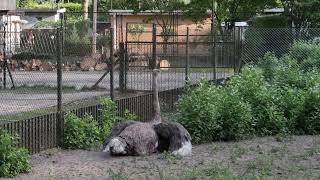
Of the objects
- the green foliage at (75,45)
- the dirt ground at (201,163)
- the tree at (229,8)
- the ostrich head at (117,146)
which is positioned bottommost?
the dirt ground at (201,163)

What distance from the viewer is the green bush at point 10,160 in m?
8.09

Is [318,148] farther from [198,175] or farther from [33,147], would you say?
[33,147]

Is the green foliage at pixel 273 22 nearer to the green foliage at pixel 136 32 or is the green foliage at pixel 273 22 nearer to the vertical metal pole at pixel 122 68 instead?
the green foliage at pixel 136 32

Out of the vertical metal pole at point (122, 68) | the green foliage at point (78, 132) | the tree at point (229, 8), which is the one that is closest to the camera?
the green foliage at point (78, 132)

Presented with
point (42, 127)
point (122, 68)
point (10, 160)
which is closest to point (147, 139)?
point (42, 127)

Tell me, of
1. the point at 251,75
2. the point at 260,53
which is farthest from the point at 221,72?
the point at 251,75

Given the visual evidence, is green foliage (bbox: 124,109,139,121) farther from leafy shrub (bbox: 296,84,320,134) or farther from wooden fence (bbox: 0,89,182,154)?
Result: leafy shrub (bbox: 296,84,320,134)

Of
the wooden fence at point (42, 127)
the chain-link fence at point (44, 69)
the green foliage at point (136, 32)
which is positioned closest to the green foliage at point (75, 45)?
the chain-link fence at point (44, 69)

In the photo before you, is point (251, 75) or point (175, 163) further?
point (251, 75)

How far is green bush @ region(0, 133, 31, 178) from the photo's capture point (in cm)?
809

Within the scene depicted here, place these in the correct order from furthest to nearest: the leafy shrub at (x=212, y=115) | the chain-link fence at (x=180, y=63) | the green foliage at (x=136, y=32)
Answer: the green foliage at (x=136, y=32)
the chain-link fence at (x=180, y=63)
the leafy shrub at (x=212, y=115)

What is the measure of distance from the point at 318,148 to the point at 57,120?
4.03 m

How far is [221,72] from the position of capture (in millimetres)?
19047

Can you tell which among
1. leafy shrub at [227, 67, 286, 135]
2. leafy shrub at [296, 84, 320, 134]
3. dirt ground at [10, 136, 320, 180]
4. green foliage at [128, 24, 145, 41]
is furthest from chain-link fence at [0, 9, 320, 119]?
dirt ground at [10, 136, 320, 180]
